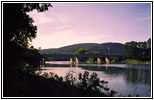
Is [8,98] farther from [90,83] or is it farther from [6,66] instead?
[90,83]

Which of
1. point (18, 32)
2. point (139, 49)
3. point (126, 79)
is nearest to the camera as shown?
point (18, 32)

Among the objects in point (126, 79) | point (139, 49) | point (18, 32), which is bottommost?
point (126, 79)

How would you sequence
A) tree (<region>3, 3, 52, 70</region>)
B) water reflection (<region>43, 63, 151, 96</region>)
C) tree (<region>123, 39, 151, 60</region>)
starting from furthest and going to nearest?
tree (<region>123, 39, 151, 60</region>), water reflection (<region>43, 63, 151, 96</region>), tree (<region>3, 3, 52, 70</region>)

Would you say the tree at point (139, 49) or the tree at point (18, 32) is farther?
the tree at point (139, 49)

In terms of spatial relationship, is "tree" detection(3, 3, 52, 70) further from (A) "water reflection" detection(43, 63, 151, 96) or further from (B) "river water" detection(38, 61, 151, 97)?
(A) "water reflection" detection(43, 63, 151, 96)

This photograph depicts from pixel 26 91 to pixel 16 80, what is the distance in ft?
2.55

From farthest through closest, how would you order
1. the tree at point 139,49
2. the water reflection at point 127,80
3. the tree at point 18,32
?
1. the tree at point 139,49
2. the water reflection at point 127,80
3. the tree at point 18,32

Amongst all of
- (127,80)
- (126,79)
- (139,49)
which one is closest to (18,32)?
(127,80)

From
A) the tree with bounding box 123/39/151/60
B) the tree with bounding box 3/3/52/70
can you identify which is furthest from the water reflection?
the tree with bounding box 123/39/151/60

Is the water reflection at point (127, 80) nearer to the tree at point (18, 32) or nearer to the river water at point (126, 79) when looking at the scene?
the river water at point (126, 79)

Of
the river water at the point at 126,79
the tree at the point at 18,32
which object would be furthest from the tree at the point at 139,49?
the tree at the point at 18,32

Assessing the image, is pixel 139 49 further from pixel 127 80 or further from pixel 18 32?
pixel 18 32

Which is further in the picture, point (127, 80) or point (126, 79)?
point (126, 79)

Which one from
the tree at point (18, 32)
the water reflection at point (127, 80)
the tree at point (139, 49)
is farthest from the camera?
the tree at point (139, 49)
